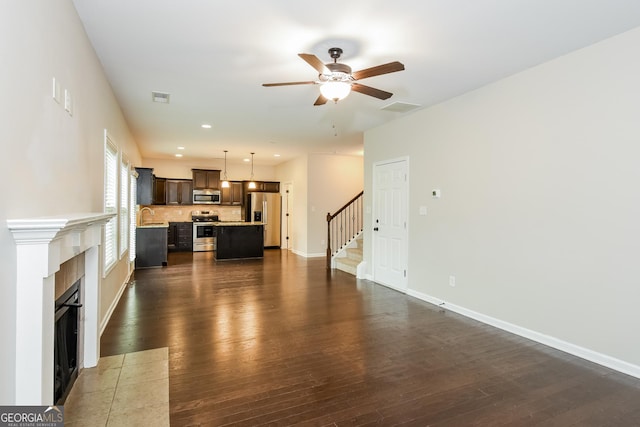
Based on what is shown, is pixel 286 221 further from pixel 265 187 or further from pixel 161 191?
pixel 161 191

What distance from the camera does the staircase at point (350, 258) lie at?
267 inches

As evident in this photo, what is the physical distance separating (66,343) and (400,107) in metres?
4.46

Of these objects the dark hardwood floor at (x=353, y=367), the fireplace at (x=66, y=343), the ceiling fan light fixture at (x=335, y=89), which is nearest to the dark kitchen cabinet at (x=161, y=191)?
the dark hardwood floor at (x=353, y=367)

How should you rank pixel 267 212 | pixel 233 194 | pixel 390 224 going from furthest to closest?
pixel 233 194, pixel 267 212, pixel 390 224

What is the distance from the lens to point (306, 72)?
3523mm

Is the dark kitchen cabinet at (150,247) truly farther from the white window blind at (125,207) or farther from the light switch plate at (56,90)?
the light switch plate at (56,90)

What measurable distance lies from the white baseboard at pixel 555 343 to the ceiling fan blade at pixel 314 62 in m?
3.27

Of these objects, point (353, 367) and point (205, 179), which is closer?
point (353, 367)

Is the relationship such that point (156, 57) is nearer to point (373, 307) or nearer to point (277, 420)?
point (277, 420)

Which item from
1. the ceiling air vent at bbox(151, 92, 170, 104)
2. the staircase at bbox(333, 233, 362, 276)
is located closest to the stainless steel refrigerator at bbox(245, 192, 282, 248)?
the staircase at bbox(333, 233, 362, 276)

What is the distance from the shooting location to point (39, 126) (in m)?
1.77

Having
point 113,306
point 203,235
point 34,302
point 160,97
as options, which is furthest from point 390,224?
point 203,235

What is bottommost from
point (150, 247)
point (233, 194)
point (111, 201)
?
point (150, 247)

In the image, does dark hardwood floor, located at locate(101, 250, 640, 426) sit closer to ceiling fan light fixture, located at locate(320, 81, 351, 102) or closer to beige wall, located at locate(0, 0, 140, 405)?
beige wall, located at locate(0, 0, 140, 405)
